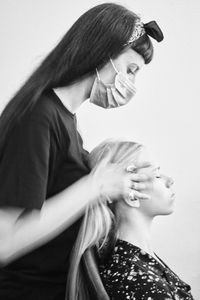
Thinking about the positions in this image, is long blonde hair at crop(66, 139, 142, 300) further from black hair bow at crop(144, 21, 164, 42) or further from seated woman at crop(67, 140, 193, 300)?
black hair bow at crop(144, 21, 164, 42)

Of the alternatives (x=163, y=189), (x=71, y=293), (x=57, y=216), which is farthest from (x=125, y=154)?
(x=71, y=293)

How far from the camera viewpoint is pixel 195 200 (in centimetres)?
159

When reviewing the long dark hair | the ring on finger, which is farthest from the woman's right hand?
the long dark hair

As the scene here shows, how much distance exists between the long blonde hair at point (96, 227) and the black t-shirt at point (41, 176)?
0.02 metres

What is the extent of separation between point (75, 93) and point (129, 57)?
0.55 ft

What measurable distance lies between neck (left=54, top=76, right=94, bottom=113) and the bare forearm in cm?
20

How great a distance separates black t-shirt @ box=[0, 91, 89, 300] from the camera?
3.70 ft

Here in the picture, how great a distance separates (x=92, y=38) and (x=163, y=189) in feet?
1.45

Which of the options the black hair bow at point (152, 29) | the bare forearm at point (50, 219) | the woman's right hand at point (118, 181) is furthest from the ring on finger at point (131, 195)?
the black hair bow at point (152, 29)

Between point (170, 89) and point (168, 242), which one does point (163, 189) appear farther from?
point (170, 89)

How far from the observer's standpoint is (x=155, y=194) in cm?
134

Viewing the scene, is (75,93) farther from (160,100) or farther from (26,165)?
(160,100)

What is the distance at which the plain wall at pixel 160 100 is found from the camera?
5.01 feet

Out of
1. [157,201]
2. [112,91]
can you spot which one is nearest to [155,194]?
[157,201]
